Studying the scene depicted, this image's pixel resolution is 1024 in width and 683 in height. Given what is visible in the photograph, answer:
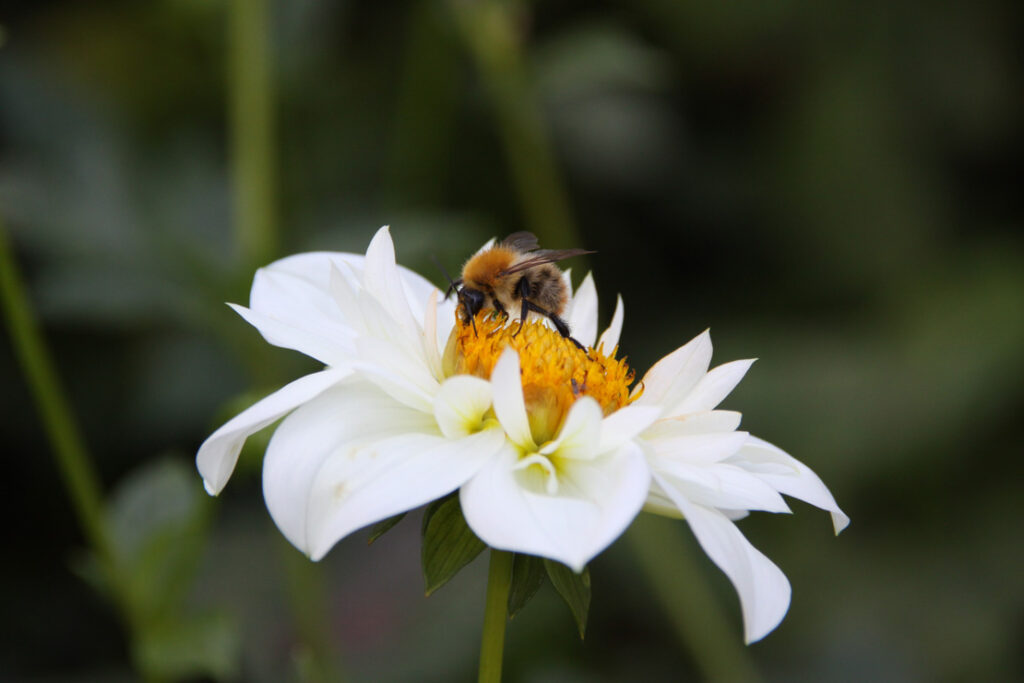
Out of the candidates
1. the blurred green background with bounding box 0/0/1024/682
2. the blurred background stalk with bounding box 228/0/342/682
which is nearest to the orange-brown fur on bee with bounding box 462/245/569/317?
the blurred green background with bounding box 0/0/1024/682

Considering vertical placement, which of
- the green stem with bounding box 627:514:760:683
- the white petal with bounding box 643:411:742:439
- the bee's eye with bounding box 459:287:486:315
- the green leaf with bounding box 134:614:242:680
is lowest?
the green stem with bounding box 627:514:760:683

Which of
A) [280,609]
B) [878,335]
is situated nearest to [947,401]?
[878,335]

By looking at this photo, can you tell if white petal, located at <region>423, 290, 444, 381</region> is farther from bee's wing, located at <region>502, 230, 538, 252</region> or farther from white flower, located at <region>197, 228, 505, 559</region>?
bee's wing, located at <region>502, 230, 538, 252</region>

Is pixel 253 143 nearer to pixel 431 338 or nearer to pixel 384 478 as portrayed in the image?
pixel 431 338

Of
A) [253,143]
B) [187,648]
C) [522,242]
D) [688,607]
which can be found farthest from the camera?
[688,607]

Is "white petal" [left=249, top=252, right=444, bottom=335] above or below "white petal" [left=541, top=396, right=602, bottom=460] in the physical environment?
above

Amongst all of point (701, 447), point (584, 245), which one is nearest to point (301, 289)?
point (701, 447)

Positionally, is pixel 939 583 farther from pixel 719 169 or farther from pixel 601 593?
pixel 719 169
